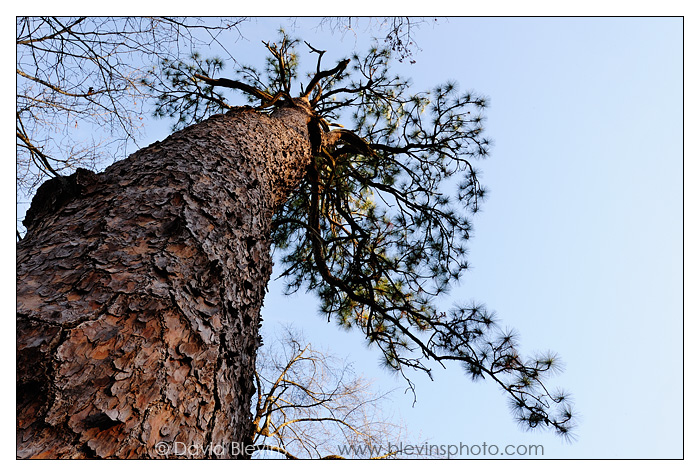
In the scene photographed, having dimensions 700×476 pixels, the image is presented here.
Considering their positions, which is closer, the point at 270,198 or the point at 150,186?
the point at 150,186

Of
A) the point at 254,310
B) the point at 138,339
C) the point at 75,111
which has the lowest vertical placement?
the point at 138,339

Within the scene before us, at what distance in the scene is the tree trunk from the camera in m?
0.80

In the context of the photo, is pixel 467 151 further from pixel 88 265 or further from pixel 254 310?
pixel 88 265

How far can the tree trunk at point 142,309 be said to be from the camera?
80 cm

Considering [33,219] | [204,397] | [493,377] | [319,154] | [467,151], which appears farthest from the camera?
[467,151]

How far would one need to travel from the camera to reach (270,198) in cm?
199

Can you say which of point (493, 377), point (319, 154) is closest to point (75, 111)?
point (319, 154)

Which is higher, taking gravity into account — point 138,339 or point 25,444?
point 138,339

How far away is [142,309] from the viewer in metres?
0.98

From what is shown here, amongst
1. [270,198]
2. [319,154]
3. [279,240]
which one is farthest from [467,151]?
[270,198]

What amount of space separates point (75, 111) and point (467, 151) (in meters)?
3.19

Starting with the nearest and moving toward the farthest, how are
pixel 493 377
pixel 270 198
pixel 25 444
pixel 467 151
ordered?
pixel 25 444 < pixel 270 198 < pixel 493 377 < pixel 467 151

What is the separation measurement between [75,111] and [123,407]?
185 centimetres
